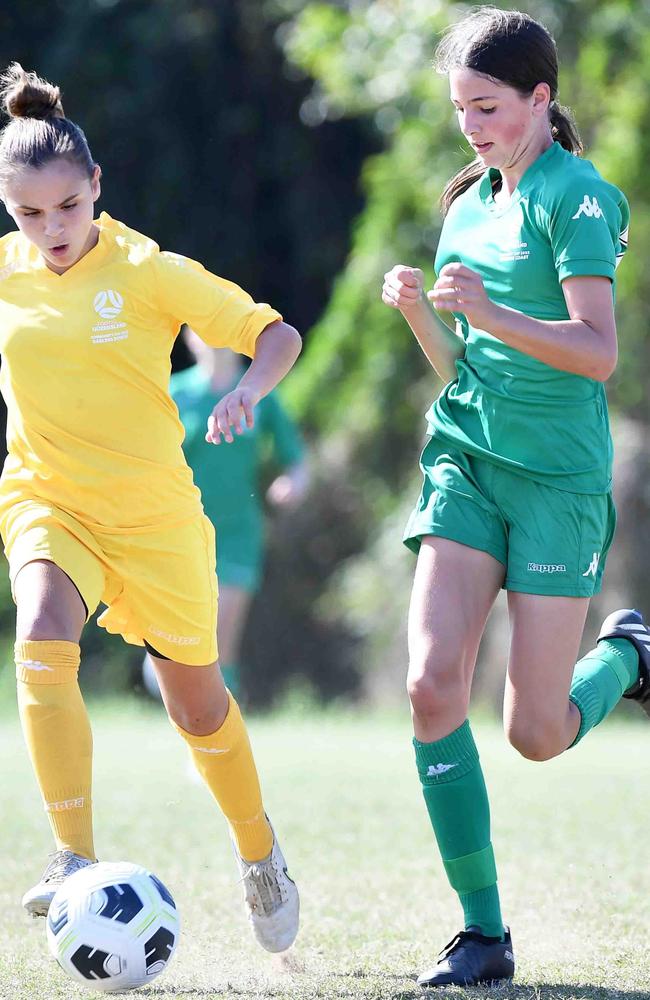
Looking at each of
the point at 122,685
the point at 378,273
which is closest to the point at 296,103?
the point at 378,273

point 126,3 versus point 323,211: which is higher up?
point 126,3

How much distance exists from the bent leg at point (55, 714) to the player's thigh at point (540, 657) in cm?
104

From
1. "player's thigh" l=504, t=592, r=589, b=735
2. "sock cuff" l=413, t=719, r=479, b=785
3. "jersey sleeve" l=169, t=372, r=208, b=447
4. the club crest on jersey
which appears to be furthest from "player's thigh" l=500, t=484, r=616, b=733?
"jersey sleeve" l=169, t=372, r=208, b=447

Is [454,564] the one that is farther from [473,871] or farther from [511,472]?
[473,871]

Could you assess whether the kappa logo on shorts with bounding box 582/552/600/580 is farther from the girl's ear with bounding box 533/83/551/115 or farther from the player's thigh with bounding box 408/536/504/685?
the girl's ear with bounding box 533/83/551/115

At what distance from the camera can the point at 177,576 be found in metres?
3.90

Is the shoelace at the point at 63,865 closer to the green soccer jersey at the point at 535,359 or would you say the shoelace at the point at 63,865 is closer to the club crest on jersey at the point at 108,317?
the club crest on jersey at the point at 108,317

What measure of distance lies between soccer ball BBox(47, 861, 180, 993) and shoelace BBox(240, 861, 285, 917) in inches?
20.4

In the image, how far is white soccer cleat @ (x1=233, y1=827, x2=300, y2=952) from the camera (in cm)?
384

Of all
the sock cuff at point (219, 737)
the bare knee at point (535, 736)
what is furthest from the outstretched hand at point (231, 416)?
the bare knee at point (535, 736)

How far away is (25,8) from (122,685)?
7.47 meters

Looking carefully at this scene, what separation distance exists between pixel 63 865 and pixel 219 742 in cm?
61

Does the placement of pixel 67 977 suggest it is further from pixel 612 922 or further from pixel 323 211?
pixel 323 211

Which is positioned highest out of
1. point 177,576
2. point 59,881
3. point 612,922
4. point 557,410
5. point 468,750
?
point 557,410
